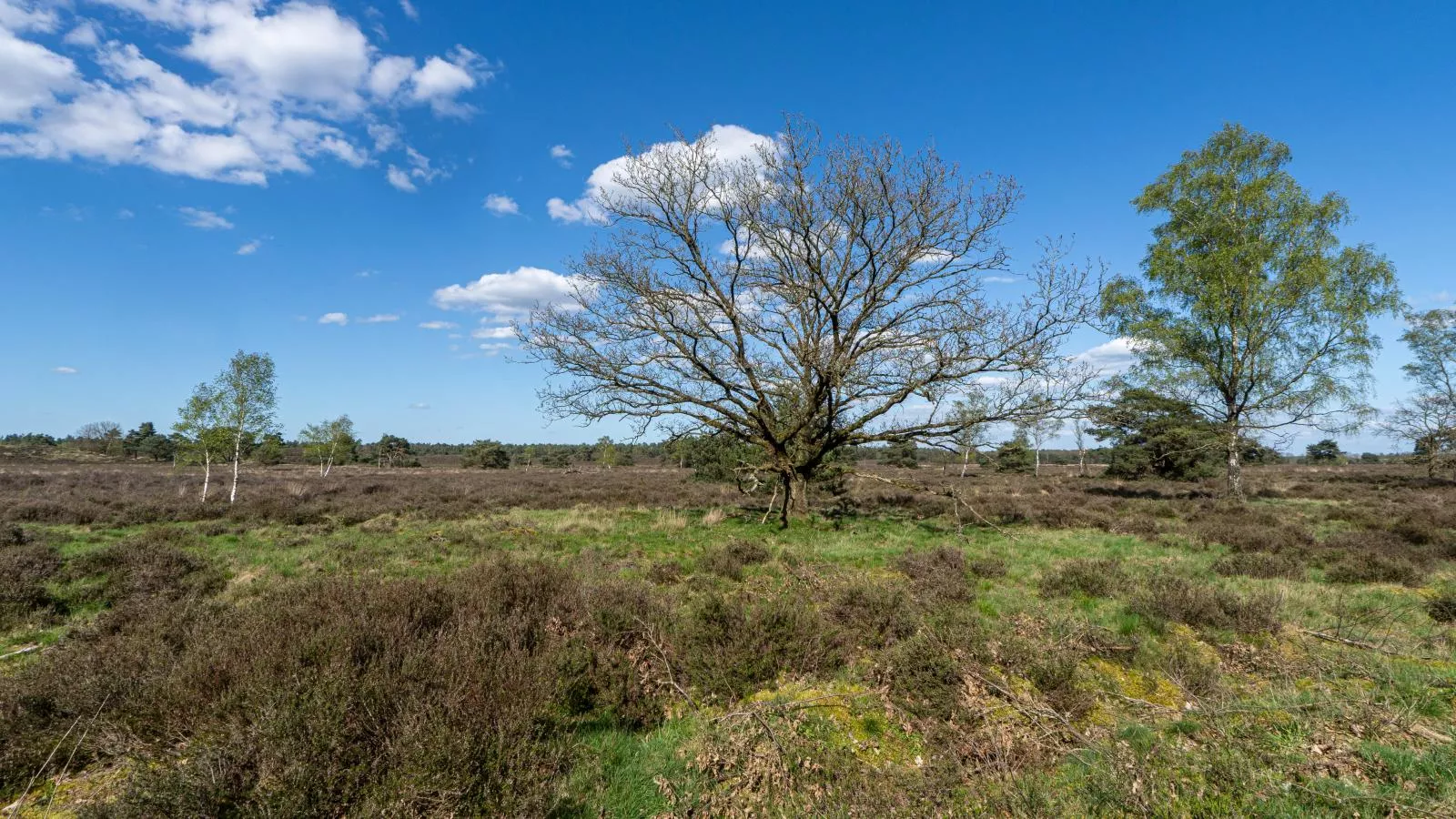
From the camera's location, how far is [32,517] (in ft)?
52.0

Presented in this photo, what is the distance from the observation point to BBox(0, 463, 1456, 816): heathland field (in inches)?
125

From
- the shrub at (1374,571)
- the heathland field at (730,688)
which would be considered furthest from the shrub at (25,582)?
the shrub at (1374,571)

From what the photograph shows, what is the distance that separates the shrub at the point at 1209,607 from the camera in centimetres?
646

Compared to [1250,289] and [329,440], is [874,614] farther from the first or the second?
[329,440]

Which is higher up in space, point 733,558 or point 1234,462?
point 1234,462

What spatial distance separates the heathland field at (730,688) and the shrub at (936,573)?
2.9 inches

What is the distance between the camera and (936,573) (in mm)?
8828

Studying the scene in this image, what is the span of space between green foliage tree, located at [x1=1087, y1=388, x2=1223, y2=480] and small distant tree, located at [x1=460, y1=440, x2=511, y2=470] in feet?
177

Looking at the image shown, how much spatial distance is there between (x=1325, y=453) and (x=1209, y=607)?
3422 inches

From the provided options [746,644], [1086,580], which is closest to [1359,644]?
Answer: [1086,580]

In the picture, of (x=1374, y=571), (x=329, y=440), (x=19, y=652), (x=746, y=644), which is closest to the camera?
(x=746, y=644)

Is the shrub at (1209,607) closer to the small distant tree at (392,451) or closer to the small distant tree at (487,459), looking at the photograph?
the small distant tree at (487,459)

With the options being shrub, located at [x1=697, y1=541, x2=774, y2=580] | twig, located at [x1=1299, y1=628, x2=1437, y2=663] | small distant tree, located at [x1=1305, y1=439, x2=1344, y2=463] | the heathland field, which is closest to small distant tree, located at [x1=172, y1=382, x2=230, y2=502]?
the heathland field

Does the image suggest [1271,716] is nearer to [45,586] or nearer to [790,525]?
[790,525]
